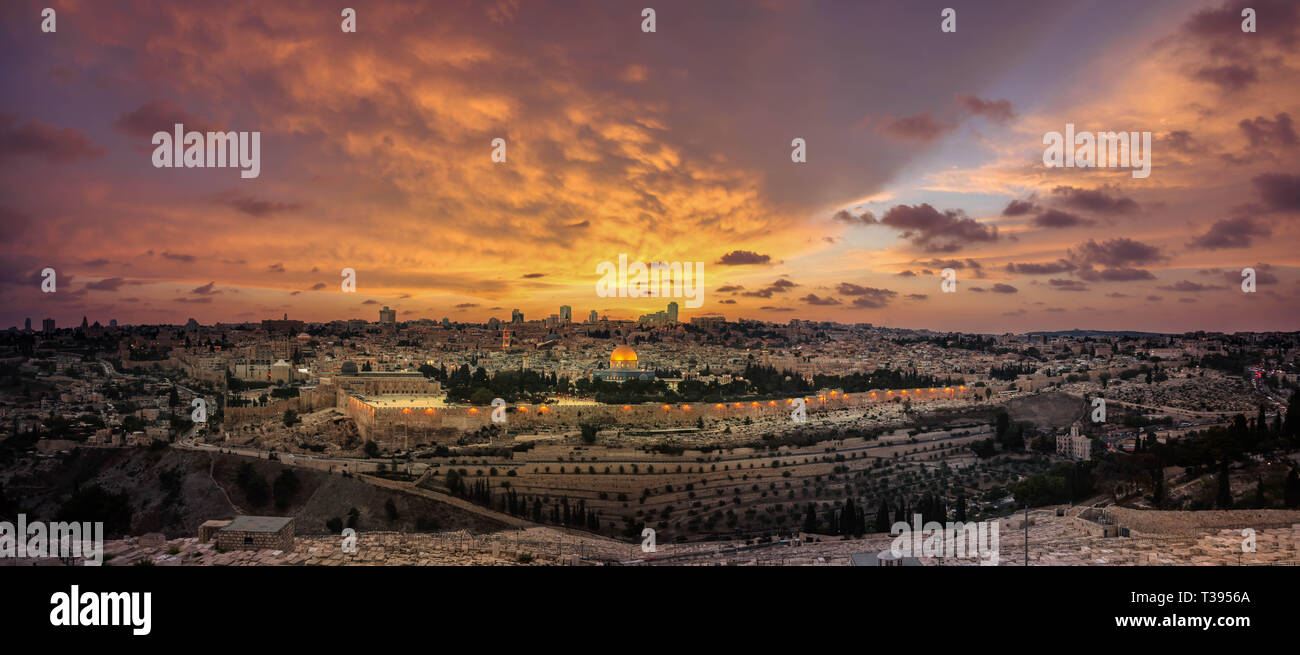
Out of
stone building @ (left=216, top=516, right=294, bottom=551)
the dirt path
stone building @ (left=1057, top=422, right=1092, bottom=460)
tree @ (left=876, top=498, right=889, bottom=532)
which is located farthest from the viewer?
stone building @ (left=1057, top=422, right=1092, bottom=460)

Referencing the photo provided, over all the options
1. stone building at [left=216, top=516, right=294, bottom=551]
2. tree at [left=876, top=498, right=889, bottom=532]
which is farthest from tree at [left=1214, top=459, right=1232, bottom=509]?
stone building at [left=216, top=516, right=294, bottom=551]

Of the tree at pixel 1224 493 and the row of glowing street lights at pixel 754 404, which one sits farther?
the row of glowing street lights at pixel 754 404

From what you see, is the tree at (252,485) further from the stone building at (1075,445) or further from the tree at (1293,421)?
the tree at (1293,421)

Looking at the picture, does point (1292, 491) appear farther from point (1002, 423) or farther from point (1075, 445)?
point (1002, 423)

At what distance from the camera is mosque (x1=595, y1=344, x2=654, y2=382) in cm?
2260

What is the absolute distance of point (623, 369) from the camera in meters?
24.0

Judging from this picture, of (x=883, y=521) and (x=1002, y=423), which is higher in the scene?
(x=1002, y=423)

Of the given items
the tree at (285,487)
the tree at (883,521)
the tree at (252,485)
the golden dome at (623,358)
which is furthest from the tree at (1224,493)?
the golden dome at (623,358)

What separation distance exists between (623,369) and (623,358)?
3.25 ft

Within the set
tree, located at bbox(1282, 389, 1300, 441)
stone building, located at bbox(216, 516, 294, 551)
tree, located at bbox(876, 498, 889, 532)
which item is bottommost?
tree, located at bbox(876, 498, 889, 532)

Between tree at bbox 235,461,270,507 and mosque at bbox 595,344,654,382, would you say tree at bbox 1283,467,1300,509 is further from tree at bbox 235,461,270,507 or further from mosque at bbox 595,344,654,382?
mosque at bbox 595,344,654,382

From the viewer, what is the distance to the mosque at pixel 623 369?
890 inches

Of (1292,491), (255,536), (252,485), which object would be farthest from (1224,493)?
(252,485)
